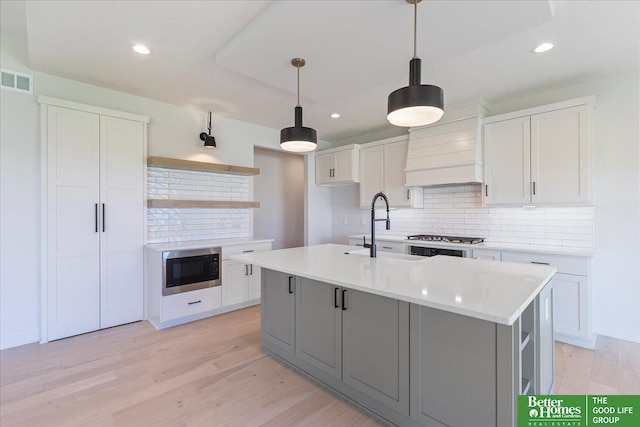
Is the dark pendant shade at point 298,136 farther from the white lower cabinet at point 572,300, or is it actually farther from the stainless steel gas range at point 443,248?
the white lower cabinet at point 572,300

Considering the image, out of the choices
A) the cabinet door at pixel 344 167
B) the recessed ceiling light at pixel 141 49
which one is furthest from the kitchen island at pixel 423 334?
the cabinet door at pixel 344 167

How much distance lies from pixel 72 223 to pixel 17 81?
1.43 metres

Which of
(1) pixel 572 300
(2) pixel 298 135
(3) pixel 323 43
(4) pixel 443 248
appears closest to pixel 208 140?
(2) pixel 298 135

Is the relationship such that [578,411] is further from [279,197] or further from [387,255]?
[279,197]

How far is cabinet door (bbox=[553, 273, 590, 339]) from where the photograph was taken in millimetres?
2805

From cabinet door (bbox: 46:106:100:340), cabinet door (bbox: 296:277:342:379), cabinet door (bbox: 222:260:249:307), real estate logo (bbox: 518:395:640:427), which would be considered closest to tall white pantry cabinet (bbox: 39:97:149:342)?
cabinet door (bbox: 46:106:100:340)

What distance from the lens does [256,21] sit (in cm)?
206

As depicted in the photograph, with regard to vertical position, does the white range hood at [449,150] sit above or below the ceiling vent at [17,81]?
below

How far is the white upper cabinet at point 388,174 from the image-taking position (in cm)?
439

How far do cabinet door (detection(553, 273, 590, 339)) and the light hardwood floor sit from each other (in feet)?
0.56

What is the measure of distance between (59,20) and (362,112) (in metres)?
3.15

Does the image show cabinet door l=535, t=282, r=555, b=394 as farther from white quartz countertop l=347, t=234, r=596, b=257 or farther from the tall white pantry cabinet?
the tall white pantry cabinet

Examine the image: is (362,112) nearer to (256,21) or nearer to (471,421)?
(256,21)

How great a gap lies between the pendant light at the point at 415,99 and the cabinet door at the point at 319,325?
1199 mm
